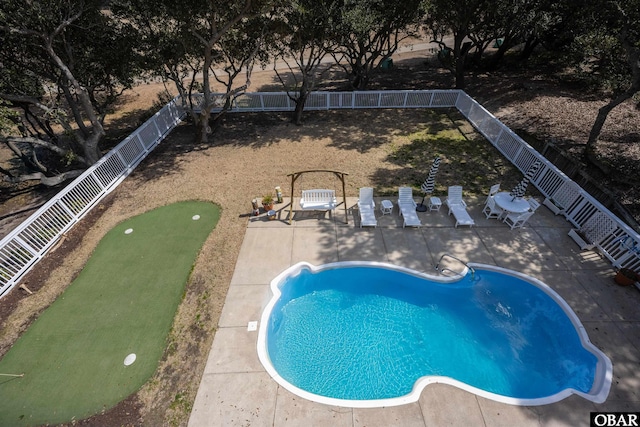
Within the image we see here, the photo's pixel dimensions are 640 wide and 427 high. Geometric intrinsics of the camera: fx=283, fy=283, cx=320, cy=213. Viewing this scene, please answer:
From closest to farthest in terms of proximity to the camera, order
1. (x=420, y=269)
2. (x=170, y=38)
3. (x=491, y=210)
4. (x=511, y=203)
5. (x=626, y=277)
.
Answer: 1. (x=626, y=277)
2. (x=420, y=269)
3. (x=511, y=203)
4. (x=491, y=210)
5. (x=170, y=38)

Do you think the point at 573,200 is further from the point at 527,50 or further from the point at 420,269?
the point at 527,50

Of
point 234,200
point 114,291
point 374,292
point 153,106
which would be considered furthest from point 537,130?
point 153,106

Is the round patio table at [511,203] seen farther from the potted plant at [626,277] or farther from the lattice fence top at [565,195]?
the potted plant at [626,277]

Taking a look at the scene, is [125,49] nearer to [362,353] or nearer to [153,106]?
[153,106]

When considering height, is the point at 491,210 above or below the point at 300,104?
below

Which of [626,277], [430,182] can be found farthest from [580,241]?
[430,182]

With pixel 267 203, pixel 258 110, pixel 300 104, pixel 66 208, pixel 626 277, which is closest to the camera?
pixel 626 277

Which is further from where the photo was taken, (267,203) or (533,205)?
(267,203)
